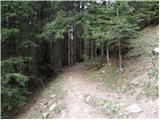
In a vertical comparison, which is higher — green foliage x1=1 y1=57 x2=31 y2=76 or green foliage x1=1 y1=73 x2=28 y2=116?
green foliage x1=1 y1=57 x2=31 y2=76

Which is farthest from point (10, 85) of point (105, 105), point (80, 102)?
point (105, 105)

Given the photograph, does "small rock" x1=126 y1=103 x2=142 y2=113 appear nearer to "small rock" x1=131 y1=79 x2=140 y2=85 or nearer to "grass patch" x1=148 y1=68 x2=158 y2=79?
"small rock" x1=131 y1=79 x2=140 y2=85

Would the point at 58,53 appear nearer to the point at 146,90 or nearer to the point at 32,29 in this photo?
the point at 32,29

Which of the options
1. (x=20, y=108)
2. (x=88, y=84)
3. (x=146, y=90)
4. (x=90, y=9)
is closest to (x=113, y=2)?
(x=90, y=9)

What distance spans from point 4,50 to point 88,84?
3944 mm

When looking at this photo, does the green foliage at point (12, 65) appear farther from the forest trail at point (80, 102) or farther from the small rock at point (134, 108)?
the small rock at point (134, 108)

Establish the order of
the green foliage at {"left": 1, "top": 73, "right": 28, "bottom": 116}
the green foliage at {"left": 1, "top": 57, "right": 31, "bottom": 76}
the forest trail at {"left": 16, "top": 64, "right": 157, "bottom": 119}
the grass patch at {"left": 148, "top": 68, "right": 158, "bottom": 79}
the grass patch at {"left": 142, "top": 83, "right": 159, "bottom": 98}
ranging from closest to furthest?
the forest trail at {"left": 16, "top": 64, "right": 157, "bottom": 119}
the grass patch at {"left": 142, "top": 83, "right": 159, "bottom": 98}
the grass patch at {"left": 148, "top": 68, "right": 158, "bottom": 79}
the green foliage at {"left": 1, "top": 73, "right": 28, "bottom": 116}
the green foliage at {"left": 1, "top": 57, "right": 31, "bottom": 76}

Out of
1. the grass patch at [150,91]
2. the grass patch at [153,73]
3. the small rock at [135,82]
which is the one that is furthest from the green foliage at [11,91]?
the grass patch at [153,73]

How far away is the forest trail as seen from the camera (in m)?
8.92

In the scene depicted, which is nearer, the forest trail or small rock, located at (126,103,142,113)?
small rock, located at (126,103,142,113)

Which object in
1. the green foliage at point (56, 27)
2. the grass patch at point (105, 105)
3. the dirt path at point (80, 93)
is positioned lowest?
the dirt path at point (80, 93)

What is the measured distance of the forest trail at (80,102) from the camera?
8922 millimetres

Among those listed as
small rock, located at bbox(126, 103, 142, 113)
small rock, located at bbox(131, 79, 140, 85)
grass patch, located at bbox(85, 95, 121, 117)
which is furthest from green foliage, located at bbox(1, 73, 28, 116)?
small rock, located at bbox(126, 103, 142, 113)

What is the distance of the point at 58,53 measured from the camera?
16.0 m
